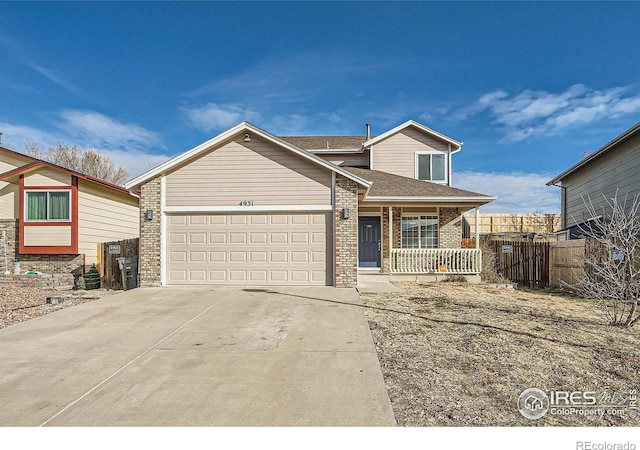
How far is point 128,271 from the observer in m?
11.7

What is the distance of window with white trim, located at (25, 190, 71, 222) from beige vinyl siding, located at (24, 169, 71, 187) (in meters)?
0.30

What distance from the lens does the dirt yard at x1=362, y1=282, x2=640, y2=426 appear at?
134 inches

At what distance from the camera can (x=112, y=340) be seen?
18.6 feet

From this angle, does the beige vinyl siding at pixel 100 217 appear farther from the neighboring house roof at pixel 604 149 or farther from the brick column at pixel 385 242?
the neighboring house roof at pixel 604 149

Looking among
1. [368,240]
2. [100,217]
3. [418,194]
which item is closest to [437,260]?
[418,194]

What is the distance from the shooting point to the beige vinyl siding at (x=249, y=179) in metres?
10.9

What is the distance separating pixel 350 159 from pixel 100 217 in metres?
11.3

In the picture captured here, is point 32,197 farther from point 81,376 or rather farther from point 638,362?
point 638,362

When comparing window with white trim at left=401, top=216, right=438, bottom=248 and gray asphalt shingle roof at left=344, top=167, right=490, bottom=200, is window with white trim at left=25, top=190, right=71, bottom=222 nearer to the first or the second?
gray asphalt shingle roof at left=344, top=167, right=490, bottom=200

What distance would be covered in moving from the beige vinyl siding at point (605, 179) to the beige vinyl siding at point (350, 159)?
920 cm

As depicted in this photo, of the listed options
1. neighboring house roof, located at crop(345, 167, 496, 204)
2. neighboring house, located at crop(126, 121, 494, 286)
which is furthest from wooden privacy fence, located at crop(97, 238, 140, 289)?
neighboring house roof, located at crop(345, 167, 496, 204)

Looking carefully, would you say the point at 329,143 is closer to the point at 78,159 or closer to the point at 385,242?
the point at 385,242

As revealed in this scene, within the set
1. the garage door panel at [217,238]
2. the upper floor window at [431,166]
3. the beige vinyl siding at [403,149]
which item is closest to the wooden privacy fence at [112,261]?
the garage door panel at [217,238]

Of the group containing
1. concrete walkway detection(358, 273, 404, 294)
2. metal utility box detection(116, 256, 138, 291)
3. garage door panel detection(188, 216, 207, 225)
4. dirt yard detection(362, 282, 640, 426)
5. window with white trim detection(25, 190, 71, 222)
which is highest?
window with white trim detection(25, 190, 71, 222)
